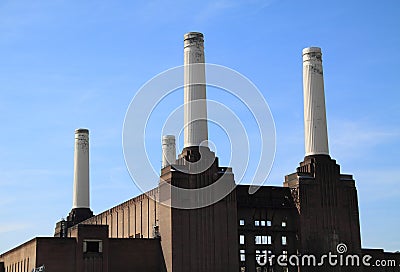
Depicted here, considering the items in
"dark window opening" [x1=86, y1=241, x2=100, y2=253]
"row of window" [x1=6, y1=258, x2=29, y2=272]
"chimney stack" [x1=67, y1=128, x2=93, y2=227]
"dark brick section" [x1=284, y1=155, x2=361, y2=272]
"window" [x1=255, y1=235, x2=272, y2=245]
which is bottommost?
"row of window" [x1=6, y1=258, x2=29, y2=272]

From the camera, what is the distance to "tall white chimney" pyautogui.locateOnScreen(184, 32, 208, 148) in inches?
2785

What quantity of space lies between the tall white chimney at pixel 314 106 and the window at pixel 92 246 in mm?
24292

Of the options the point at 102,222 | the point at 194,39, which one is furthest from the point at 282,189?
the point at 102,222

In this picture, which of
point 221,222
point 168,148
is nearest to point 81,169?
point 168,148

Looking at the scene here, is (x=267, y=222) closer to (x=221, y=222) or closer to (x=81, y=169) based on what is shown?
(x=221, y=222)

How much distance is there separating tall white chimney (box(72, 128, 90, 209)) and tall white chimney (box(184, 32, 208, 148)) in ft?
99.1

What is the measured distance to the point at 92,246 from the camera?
68875mm

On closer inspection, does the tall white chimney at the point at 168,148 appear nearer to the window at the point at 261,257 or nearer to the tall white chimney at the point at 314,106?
the tall white chimney at the point at 314,106

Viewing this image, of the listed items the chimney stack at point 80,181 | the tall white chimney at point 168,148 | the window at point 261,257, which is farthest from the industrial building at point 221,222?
the tall white chimney at point 168,148

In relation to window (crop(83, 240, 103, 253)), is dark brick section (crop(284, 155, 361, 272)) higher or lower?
higher

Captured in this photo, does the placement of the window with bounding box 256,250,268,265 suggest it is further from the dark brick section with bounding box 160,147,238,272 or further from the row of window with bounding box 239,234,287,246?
the dark brick section with bounding box 160,147,238,272

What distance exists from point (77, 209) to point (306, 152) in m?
37.4

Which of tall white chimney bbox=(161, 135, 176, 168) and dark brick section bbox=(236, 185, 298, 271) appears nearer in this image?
dark brick section bbox=(236, 185, 298, 271)

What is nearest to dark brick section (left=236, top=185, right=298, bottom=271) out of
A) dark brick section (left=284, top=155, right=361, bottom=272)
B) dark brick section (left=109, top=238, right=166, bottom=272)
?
dark brick section (left=284, top=155, right=361, bottom=272)
